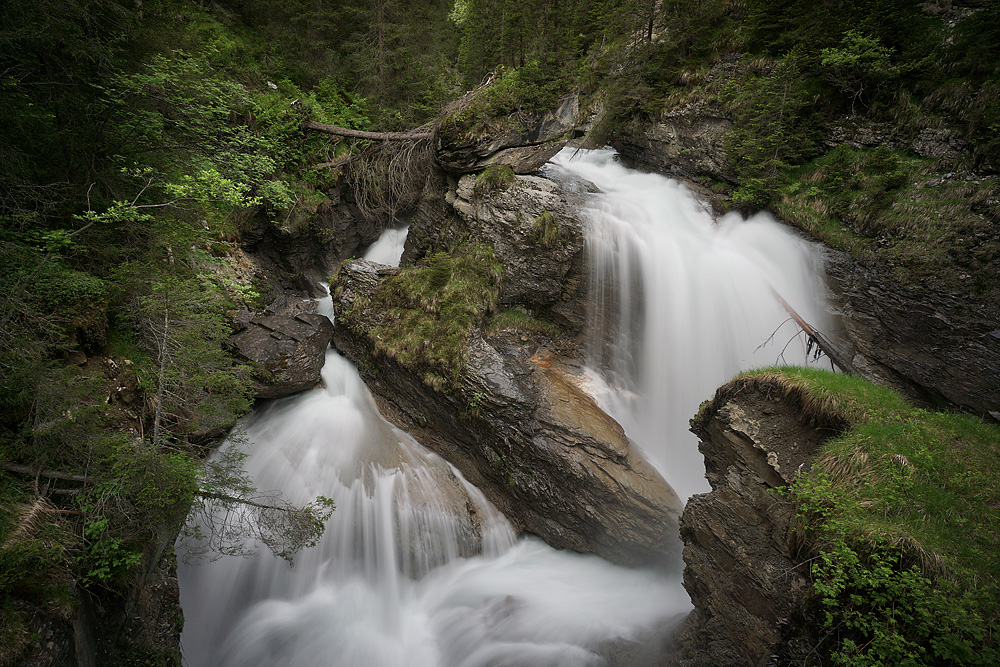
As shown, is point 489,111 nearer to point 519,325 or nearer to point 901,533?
point 519,325

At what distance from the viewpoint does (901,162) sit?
7.55 m

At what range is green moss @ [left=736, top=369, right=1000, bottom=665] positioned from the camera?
2.90 m

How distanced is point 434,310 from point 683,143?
8.85 metres

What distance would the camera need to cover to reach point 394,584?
6.70 meters

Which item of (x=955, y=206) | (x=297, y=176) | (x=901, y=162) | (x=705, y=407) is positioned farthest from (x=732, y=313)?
(x=297, y=176)

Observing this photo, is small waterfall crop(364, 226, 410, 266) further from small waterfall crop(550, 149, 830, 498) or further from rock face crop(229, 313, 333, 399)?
small waterfall crop(550, 149, 830, 498)

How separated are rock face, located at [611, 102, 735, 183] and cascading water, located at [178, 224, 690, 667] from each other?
10.2 metres

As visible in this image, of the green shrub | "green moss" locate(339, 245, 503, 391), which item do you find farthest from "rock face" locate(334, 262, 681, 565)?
the green shrub

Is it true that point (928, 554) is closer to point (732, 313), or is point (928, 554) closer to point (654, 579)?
point (654, 579)

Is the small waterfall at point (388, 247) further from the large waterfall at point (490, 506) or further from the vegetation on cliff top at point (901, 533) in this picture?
the vegetation on cliff top at point (901, 533)

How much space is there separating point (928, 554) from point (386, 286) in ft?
31.4

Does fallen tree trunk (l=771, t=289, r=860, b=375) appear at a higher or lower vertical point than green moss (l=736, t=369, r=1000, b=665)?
higher

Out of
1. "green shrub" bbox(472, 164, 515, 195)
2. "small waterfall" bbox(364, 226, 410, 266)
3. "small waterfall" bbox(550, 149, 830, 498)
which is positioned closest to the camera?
"small waterfall" bbox(550, 149, 830, 498)

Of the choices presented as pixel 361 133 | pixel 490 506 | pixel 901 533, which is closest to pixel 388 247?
pixel 361 133
